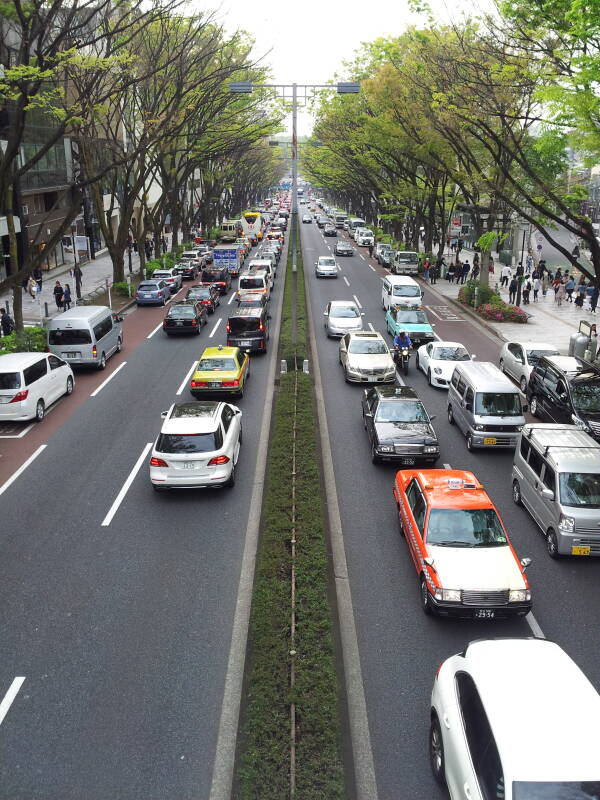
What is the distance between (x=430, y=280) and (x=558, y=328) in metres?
17.5

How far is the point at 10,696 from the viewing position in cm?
887

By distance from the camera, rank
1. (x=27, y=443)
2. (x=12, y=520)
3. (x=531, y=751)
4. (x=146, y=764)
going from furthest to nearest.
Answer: (x=27, y=443) → (x=12, y=520) → (x=146, y=764) → (x=531, y=751)

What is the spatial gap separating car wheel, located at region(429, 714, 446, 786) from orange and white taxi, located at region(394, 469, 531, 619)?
2476 mm

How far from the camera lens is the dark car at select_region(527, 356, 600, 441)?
1803cm

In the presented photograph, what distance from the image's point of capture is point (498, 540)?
11.2m

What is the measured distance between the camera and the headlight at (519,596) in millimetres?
10078

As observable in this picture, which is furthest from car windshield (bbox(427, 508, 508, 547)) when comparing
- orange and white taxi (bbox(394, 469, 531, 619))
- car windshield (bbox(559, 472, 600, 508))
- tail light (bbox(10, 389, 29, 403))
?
tail light (bbox(10, 389, 29, 403))

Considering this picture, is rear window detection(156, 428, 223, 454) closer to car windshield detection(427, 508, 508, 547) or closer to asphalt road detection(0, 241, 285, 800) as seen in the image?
asphalt road detection(0, 241, 285, 800)

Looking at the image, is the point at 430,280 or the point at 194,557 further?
the point at 430,280

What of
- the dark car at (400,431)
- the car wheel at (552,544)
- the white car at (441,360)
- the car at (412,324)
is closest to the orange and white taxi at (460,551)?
the car wheel at (552,544)

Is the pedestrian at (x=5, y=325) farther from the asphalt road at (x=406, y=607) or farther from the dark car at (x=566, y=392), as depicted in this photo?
the dark car at (x=566, y=392)

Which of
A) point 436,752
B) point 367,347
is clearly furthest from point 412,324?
point 436,752

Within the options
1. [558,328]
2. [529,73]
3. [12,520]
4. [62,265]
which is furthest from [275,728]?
[62,265]

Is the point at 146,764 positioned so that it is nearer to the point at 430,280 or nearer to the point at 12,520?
the point at 12,520
